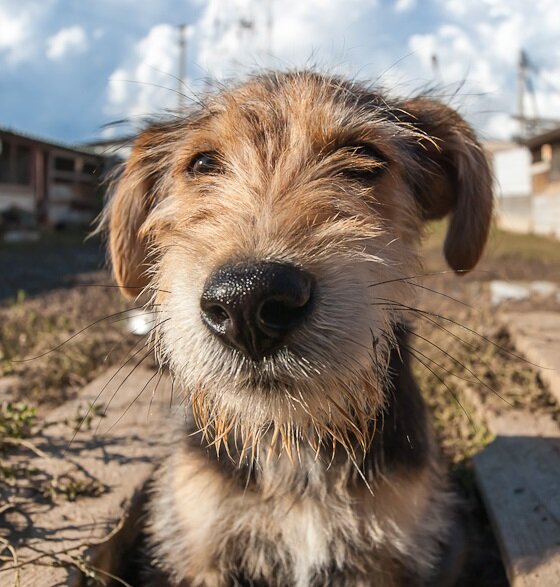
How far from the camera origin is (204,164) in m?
2.78

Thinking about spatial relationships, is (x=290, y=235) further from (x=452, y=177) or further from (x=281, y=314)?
(x=452, y=177)

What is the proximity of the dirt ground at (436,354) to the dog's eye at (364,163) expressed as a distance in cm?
55

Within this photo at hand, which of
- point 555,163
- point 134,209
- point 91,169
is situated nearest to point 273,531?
point 134,209

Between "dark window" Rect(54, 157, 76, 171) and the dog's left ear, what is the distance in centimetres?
2554

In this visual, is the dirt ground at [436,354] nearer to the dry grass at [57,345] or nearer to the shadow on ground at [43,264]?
the dry grass at [57,345]

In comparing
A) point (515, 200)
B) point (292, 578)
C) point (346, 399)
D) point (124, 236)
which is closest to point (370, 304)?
point (346, 399)

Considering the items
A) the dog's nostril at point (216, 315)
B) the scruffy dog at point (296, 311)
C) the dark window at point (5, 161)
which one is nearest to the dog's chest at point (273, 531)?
the scruffy dog at point (296, 311)

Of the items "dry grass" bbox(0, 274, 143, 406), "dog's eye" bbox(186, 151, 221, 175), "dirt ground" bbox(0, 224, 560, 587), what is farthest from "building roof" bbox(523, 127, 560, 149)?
"dog's eye" bbox(186, 151, 221, 175)

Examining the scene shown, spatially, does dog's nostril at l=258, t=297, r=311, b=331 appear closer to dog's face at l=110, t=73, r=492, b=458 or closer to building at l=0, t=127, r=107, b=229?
dog's face at l=110, t=73, r=492, b=458

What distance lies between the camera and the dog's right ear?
3158 millimetres

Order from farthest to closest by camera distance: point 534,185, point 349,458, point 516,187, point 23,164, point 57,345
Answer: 1. point 516,187
2. point 23,164
3. point 534,185
4. point 57,345
5. point 349,458

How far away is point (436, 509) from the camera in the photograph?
283 cm

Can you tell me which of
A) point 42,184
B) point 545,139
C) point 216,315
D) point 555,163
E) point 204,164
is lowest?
point 216,315

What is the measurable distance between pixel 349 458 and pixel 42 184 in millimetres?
24662
